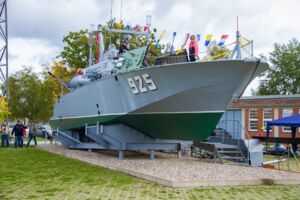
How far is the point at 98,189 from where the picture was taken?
8.62m

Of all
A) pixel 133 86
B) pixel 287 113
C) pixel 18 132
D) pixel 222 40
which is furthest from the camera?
pixel 287 113

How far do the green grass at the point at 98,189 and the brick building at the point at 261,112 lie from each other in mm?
14373

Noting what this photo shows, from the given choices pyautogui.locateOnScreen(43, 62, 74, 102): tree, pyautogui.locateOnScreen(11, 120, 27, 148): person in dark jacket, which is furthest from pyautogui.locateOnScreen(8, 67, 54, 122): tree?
pyautogui.locateOnScreen(11, 120, 27, 148): person in dark jacket

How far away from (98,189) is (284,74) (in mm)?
40612

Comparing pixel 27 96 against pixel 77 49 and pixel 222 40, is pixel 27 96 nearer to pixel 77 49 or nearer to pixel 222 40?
pixel 77 49

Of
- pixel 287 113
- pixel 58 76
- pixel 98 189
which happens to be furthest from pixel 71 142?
pixel 58 76

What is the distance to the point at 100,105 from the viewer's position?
15.4m

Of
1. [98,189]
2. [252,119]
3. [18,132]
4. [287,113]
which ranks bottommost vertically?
[98,189]

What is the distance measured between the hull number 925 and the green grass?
3042mm

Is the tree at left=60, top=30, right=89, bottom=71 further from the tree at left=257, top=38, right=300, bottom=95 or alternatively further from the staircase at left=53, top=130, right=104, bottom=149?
the tree at left=257, top=38, right=300, bottom=95

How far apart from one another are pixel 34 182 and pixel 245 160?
7.46 metres

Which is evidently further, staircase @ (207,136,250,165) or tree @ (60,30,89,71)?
tree @ (60,30,89,71)

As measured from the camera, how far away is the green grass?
26.1 ft

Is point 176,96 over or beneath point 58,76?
beneath
